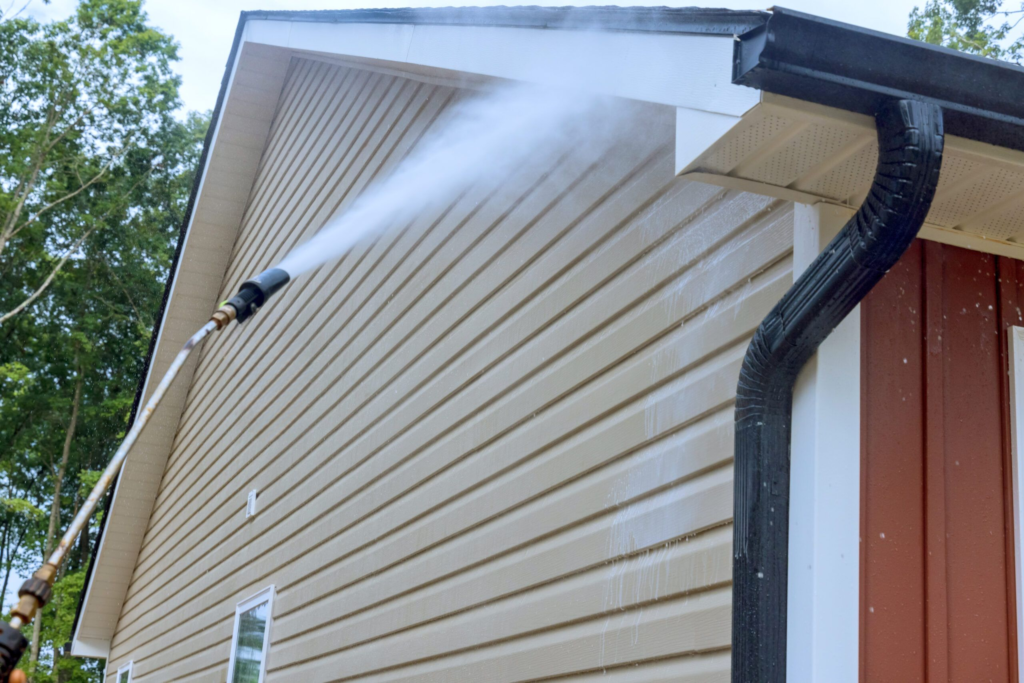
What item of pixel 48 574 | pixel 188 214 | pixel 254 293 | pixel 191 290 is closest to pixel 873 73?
pixel 48 574

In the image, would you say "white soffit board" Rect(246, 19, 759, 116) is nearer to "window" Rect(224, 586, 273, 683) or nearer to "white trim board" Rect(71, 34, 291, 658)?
"window" Rect(224, 586, 273, 683)

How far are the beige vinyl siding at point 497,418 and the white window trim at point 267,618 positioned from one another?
12cm

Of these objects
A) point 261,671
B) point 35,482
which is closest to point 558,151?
point 261,671

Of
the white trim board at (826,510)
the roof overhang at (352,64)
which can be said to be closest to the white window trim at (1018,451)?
→ the white trim board at (826,510)

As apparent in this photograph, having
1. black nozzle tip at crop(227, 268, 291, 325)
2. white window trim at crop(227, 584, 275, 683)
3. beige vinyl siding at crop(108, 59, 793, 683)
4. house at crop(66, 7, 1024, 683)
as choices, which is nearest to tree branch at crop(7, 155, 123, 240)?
beige vinyl siding at crop(108, 59, 793, 683)

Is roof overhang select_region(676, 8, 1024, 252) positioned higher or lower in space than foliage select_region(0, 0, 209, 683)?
lower

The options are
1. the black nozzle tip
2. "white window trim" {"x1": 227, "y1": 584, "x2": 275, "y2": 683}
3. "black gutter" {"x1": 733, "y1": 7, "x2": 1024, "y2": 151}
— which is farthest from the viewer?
"white window trim" {"x1": 227, "y1": 584, "x2": 275, "y2": 683}

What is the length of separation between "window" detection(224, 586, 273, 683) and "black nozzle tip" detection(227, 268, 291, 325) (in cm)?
363

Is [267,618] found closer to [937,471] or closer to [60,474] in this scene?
[937,471]

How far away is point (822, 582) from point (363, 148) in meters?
5.00

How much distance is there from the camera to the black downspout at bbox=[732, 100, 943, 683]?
227 cm

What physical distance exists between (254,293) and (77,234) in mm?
23902

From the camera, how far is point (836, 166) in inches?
104

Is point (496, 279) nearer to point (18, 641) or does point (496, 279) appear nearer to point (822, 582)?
point (822, 582)
